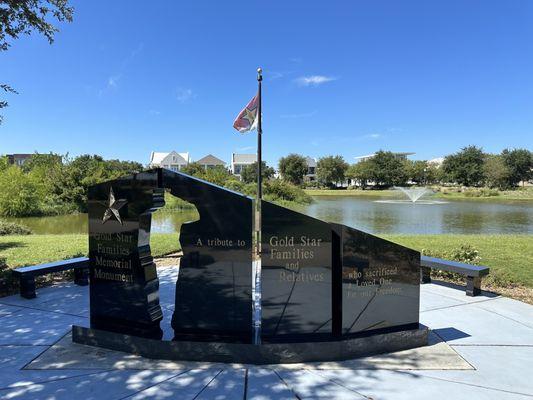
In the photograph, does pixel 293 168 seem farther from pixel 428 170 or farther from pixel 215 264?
pixel 215 264

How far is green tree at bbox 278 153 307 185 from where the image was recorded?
246ft

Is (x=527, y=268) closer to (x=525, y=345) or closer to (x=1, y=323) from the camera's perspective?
(x=525, y=345)

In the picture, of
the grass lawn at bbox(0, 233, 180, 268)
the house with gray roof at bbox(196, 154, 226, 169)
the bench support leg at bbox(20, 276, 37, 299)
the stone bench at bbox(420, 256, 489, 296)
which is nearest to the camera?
the bench support leg at bbox(20, 276, 37, 299)

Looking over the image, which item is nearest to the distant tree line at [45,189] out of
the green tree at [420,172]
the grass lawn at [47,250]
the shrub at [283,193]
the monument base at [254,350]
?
the shrub at [283,193]

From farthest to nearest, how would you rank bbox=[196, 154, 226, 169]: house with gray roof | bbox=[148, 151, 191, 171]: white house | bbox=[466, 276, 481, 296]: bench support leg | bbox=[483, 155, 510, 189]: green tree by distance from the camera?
bbox=[196, 154, 226, 169]: house with gray roof < bbox=[148, 151, 191, 171]: white house < bbox=[483, 155, 510, 189]: green tree < bbox=[466, 276, 481, 296]: bench support leg

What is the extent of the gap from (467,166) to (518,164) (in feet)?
27.3

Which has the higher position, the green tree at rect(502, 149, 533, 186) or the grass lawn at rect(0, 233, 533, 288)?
the green tree at rect(502, 149, 533, 186)

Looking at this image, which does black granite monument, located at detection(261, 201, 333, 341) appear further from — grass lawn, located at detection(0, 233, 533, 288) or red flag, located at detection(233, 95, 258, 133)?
red flag, located at detection(233, 95, 258, 133)

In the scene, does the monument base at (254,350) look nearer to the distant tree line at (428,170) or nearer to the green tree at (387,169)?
the distant tree line at (428,170)

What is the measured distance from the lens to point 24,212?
29.1 m

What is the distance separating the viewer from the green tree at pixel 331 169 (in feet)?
277

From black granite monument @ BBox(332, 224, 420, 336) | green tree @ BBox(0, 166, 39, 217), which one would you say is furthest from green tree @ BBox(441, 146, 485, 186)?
black granite monument @ BBox(332, 224, 420, 336)

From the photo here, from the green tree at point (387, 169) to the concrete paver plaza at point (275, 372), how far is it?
77.7m

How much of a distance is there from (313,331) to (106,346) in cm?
236
